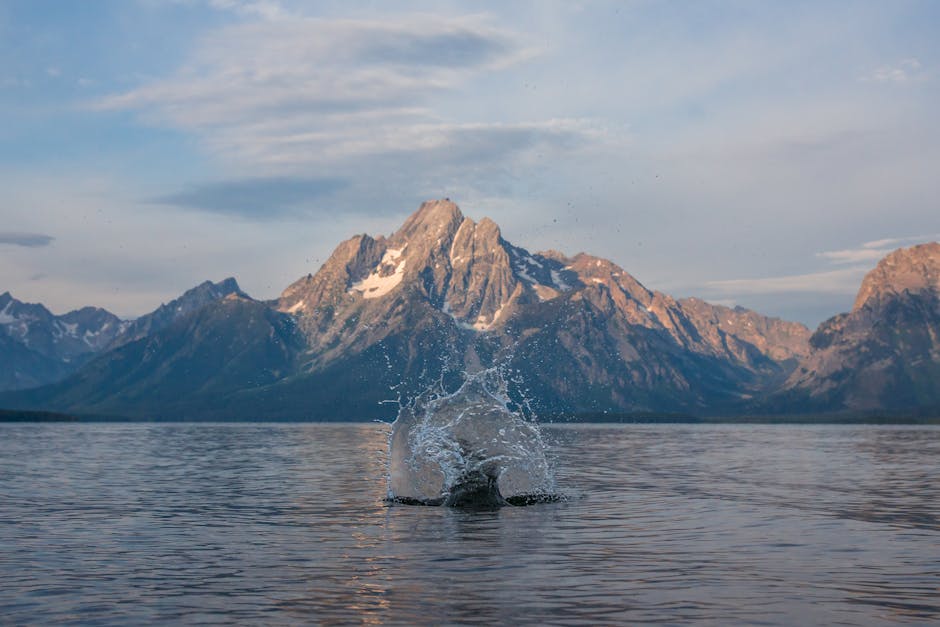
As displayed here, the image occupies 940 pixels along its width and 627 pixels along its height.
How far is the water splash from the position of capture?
5769 centimetres

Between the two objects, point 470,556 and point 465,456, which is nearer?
point 470,556

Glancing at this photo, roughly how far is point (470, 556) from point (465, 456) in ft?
67.6

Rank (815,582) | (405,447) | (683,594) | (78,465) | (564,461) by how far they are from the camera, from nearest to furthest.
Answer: (683,594) → (815,582) → (405,447) → (78,465) → (564,461)

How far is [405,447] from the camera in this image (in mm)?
61312

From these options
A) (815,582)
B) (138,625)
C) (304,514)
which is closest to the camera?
(138,625)

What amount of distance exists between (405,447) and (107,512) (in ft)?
57.4

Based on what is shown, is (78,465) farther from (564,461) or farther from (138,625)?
(138,625)

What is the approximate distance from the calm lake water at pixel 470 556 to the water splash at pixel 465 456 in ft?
9.07

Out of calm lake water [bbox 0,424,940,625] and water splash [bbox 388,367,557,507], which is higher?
water splash [bbox 388,367,557,507]

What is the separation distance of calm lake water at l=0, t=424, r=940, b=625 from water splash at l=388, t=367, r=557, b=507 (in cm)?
276

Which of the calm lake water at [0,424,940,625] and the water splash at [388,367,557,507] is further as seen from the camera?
the water splash at [388,367,557,507]

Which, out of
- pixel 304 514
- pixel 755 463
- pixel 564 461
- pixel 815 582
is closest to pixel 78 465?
pixel 564 461

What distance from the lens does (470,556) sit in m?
37.1

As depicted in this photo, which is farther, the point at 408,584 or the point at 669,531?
the point at 669,531
